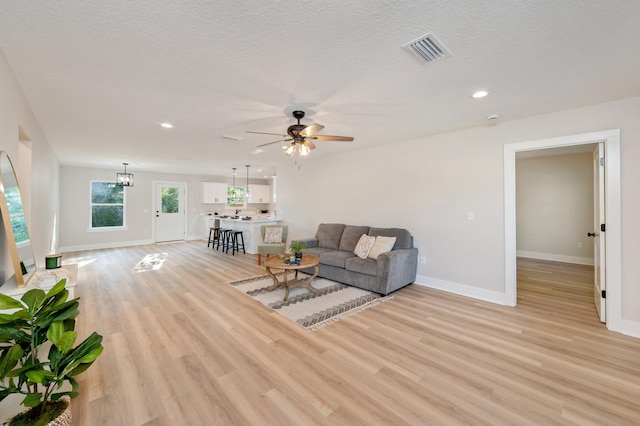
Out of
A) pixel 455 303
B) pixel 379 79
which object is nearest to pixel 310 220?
pixel 455 303

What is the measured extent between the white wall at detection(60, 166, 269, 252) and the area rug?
6349mm

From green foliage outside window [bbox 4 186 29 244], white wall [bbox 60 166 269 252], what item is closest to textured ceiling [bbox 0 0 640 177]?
green foliage outside window [bbox 4 186 29 244]

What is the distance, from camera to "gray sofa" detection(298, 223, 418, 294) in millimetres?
3984

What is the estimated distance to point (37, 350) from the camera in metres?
1.40

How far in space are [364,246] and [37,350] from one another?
153 inches

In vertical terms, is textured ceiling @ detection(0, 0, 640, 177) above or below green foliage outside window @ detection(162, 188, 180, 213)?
above

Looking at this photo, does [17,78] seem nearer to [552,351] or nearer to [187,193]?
[552,351]

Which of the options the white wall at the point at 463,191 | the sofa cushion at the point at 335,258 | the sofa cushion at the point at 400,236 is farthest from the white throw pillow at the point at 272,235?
the sofa cushion at the point at 400,236

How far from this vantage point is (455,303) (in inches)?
147

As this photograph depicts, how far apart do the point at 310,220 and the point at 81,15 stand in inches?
214

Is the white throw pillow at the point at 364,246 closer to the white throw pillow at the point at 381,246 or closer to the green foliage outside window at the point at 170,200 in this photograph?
the white throw pillow at the point at 381,246

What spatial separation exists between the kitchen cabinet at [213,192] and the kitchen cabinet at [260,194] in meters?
1.02

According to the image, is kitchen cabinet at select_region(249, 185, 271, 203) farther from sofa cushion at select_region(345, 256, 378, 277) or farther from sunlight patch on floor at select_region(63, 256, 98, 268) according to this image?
sofa cushion at select_region(345, 256, 378, 277)

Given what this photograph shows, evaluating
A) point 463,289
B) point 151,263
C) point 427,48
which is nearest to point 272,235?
point 151,263
